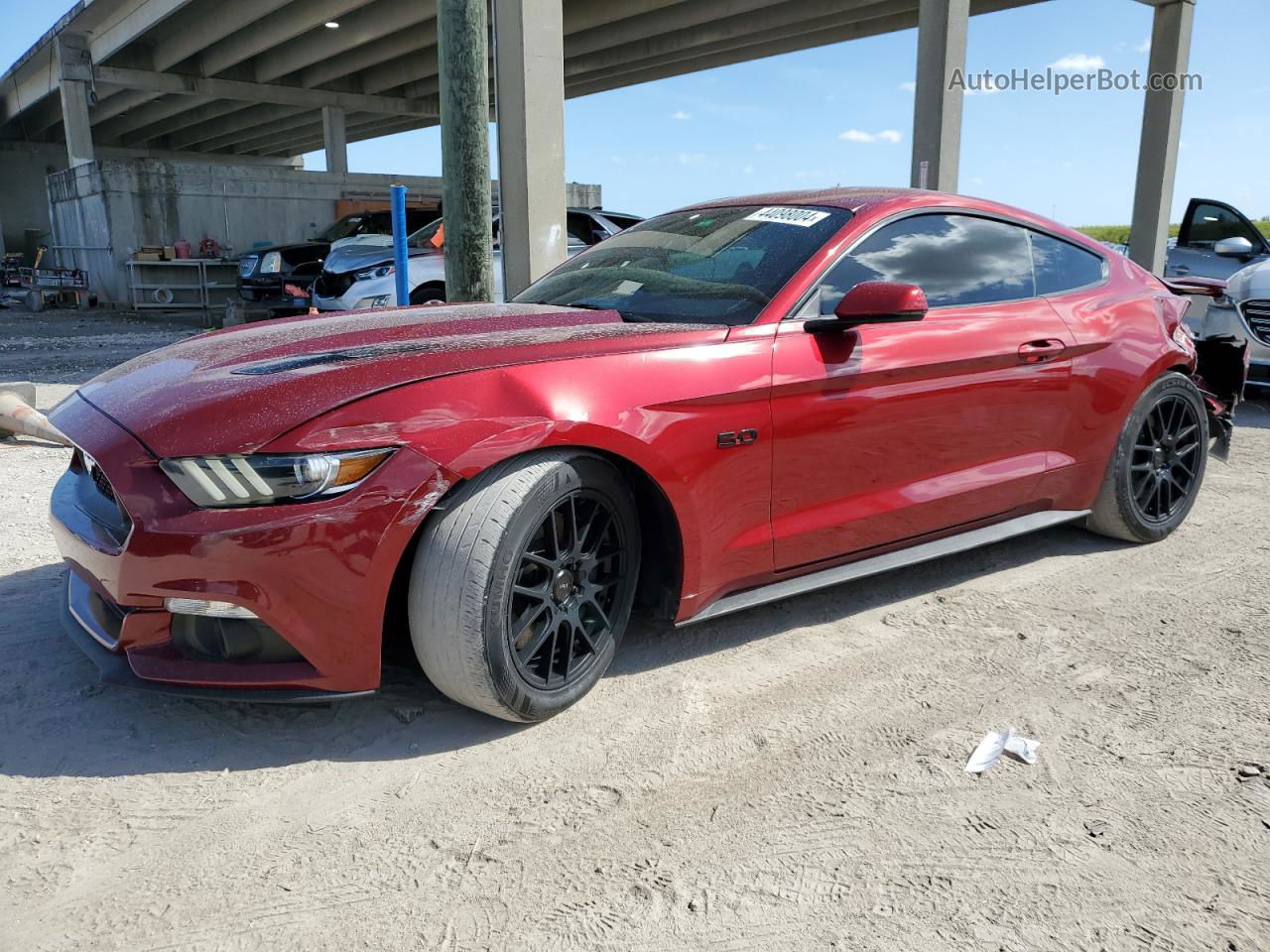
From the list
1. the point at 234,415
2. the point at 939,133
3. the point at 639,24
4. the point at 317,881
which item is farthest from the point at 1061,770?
the point at 639,24

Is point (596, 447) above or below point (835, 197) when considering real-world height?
below

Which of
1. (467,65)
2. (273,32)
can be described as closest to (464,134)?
(467,65)

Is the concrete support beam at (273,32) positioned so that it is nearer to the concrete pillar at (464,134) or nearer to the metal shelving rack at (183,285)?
the metal shelving rack at (183,285)

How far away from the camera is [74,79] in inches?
1022

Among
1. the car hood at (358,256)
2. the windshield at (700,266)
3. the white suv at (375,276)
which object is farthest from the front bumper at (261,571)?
the car hood at (358,256)

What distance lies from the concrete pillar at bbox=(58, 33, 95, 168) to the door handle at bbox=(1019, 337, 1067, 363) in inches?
1099

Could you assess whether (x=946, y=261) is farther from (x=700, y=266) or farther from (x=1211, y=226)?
(x=1211, y=226)

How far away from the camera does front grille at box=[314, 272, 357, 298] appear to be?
10.3m

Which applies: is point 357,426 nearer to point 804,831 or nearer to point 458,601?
point 458,601

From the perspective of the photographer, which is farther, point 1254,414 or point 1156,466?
point 1254,414

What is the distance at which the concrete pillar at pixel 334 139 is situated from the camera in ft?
93.6

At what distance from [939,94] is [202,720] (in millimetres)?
12297

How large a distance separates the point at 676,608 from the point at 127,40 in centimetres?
2675

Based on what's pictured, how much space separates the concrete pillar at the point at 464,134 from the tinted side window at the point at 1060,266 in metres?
3.33
